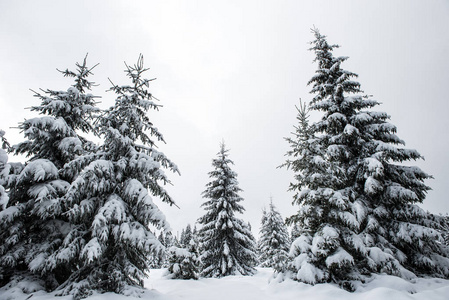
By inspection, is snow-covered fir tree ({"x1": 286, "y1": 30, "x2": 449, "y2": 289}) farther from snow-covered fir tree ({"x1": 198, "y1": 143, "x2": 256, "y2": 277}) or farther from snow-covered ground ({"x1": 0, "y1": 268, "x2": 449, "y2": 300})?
snow-covered fir tree ({"x1": 198, "y1": 143, "x2": 256, "y2": 277})

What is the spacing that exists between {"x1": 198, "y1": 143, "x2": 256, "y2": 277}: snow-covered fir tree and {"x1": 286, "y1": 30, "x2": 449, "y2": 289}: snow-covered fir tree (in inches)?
334

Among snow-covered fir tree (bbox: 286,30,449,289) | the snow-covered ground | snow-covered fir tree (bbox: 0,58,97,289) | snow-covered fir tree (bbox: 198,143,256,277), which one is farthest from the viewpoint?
snow-covered fir tree (bbox: 198,143,256,277)

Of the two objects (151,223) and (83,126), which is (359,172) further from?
(83,126)

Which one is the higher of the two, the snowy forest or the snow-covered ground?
the snowy forest

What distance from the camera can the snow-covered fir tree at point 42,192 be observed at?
23.9 feet

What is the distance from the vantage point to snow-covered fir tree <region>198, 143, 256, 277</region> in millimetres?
16750

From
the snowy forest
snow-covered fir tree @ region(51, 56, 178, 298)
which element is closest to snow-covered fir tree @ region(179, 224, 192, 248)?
the snowy forest

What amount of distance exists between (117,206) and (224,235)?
40.7 ft

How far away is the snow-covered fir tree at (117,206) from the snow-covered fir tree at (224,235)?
9659 mm

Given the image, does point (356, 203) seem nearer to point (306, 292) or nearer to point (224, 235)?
point (306, 292)

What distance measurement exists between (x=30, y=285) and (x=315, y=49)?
17744 mm

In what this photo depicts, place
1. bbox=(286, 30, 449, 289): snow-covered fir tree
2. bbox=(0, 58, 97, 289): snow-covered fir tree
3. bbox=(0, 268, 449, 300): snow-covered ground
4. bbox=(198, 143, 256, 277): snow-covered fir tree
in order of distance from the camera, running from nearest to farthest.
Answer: bbox=(0, 268, 449, 300): snow-covered ground → bbox=(0, 58, 97, 289): snow-covered fir tree → bbox=(286, 30, 449, 289): snow-covered fir tree → bbox=(198, 143, 256, 277): snow-covered fir tree

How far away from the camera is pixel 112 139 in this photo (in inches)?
328

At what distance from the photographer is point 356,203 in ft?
33.0
